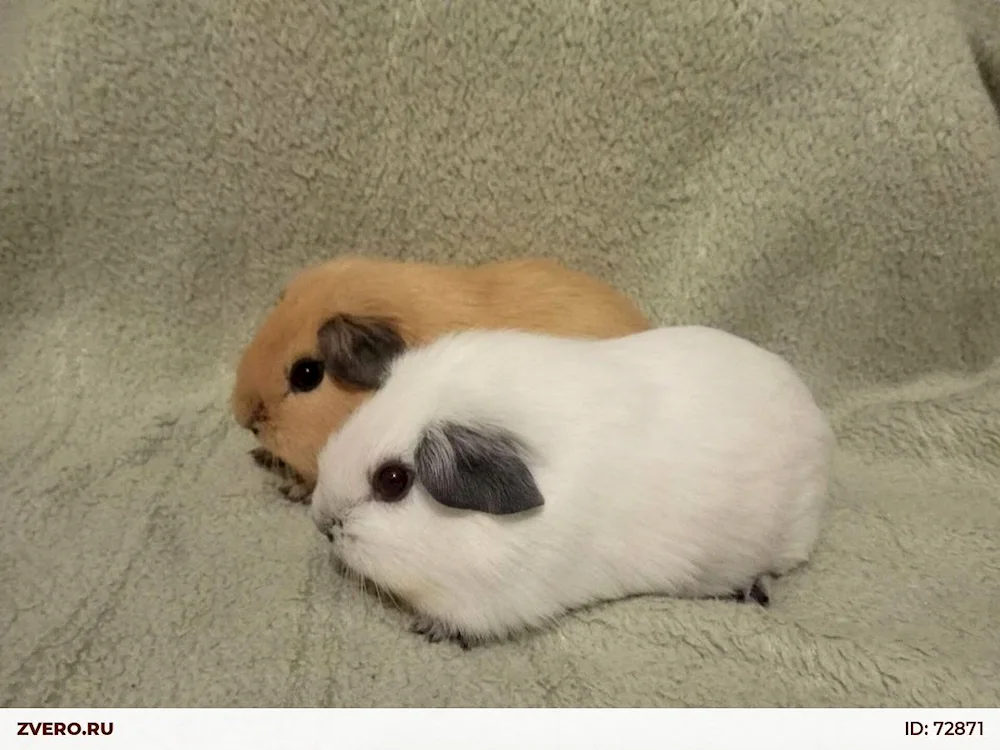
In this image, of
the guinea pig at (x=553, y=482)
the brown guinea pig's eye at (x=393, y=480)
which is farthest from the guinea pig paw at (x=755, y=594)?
the brown guinea pig's eye at (x=393, y=480)

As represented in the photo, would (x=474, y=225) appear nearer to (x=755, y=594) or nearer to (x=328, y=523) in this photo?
(x=328, y=523)

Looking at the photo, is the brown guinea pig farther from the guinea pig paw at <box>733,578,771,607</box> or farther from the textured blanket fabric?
the guinea pig paw at <box>733,578,771,607</box>

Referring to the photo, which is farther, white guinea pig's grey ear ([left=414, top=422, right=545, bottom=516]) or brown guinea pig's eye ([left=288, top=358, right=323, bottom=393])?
brown guinea pig's eye ([left=288, top=358, right=323, bottom=393])

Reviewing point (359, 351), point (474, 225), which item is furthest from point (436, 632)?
point (474, 225)

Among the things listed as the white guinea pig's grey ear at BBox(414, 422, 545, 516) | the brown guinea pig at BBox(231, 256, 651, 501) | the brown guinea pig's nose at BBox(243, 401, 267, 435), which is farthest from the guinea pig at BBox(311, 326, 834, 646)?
the brown guinea pig's nose at BBox(243, 401, 267, 435)

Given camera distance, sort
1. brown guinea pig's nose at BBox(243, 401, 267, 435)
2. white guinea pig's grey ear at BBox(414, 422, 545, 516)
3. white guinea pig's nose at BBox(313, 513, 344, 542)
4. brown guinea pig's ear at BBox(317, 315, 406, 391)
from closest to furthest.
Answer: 1. white guinea pig's grey ear at BBox(414, 422, 545, 516)
2. white guinea pig's nose at BBox(313, 513, 344, 542)
3. brown guinea pig's ear at BBox(317, 315, 406, 391)
4. brown guinea pig's nose at BBox(243, 401, 267, 435)

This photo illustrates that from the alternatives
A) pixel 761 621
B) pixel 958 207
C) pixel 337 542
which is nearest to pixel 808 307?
pixel 958 207

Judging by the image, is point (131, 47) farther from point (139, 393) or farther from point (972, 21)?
point (972, 21)
